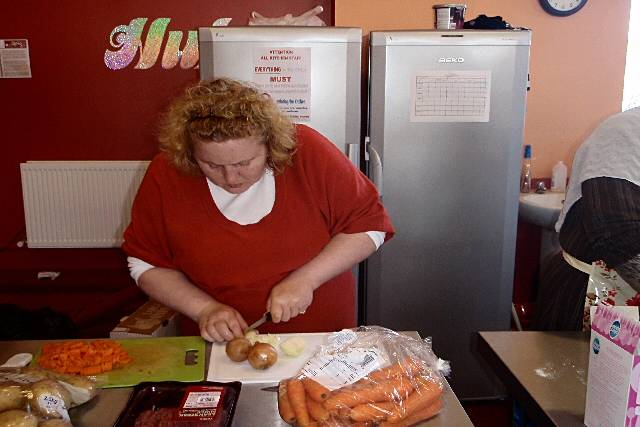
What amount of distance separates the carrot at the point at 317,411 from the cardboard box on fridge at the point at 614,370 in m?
0.42

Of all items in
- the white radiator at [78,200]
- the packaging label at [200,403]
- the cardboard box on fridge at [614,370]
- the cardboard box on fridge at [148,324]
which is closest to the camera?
the cardboard box on fridge at [614,370]

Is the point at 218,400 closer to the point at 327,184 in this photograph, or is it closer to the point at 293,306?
the point at 293,306

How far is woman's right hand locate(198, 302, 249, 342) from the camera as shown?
129 cm

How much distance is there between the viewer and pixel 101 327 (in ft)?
10.3

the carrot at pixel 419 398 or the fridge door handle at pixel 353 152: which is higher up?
the fridge door handle at pixel 353 152

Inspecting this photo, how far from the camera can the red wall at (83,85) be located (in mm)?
2992

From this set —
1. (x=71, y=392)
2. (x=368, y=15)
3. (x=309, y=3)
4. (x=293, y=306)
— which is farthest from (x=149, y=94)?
(x=71, y=392)

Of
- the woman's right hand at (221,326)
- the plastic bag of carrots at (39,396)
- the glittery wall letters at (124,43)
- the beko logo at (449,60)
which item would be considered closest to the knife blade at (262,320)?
the woman's right hand at (221,326)

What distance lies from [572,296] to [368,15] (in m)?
1.81

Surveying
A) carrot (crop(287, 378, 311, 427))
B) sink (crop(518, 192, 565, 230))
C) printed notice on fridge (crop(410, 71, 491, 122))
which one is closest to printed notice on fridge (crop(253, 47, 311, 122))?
printed notice on fridge (crop(410, 71, 491, 122))

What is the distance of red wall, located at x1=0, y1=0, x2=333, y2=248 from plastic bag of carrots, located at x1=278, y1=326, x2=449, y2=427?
91.5 inches

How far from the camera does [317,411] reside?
94 cm

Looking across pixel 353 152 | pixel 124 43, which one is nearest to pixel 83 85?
pixel 124 43

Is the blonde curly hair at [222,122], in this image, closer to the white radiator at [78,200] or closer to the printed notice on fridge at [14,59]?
the white radiator at [78,200]
